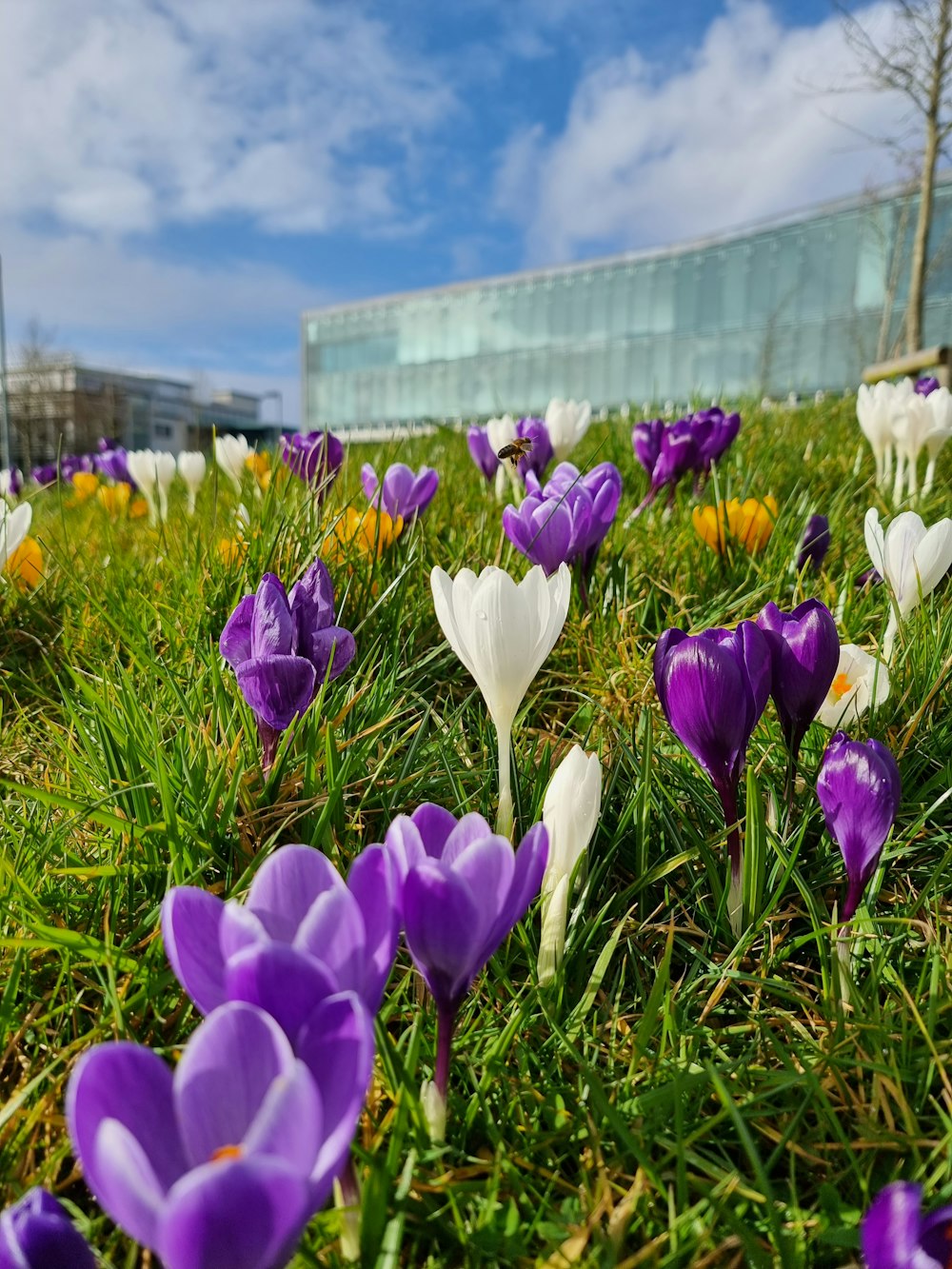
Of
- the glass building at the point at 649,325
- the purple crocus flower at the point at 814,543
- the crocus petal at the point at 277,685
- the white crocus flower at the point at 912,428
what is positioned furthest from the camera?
the glass building at the point at 649,325

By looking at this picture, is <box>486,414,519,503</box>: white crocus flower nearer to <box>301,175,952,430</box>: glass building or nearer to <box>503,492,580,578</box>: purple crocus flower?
<box>503,492,580,578</box>: purple crocus flower

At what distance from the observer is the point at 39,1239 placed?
0.72 m

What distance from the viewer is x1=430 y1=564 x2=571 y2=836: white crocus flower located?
1315mm

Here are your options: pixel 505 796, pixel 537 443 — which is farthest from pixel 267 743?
pixel 537 443

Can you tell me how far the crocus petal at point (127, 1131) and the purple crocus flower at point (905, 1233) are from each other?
590 millimetres

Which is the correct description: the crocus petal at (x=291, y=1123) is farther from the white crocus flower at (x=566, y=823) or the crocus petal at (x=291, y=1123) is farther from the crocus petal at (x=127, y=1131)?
the white crocus flower at (x=566, y=823)

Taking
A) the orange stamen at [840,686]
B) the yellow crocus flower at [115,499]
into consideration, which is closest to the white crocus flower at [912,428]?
the orange stamen at [840,686]

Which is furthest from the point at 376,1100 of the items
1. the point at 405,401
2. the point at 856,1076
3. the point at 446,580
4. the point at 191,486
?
the point at 405,401

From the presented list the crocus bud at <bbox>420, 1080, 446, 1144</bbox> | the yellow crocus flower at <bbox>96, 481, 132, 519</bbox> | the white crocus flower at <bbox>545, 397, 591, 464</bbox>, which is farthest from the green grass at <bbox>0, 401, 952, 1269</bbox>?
the yellow crocus flower at <bbox>96, 481, 132, 519</bbox>

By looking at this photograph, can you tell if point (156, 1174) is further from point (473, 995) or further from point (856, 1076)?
point (856, 1076)

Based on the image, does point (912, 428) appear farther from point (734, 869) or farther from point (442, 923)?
point (442, 923)

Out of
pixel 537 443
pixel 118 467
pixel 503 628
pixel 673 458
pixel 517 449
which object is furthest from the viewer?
pixel 118 467

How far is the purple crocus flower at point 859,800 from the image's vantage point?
1.19m

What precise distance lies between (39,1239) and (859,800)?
Result: 1039 millimetres
